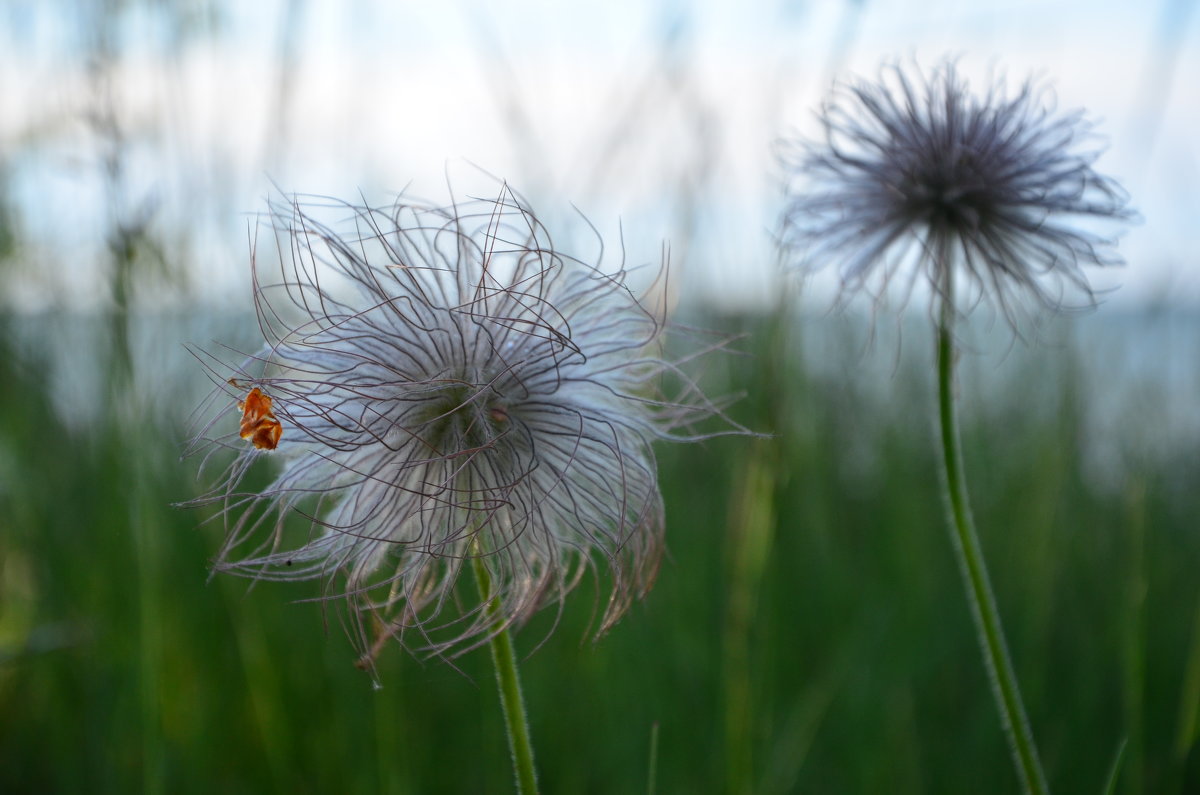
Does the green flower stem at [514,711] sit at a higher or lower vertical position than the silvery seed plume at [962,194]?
lower

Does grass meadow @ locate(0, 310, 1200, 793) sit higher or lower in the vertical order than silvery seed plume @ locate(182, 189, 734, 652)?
lower

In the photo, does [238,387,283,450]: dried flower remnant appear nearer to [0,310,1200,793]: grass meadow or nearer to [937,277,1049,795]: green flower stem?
[0,310,1200,793]: grass meadow

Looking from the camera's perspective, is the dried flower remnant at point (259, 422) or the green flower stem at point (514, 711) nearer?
the green flower stem at point (514, 711)

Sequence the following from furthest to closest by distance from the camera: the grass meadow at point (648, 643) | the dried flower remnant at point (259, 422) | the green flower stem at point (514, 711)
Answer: the grass meadow at point (648, 643)
the dried flower remnant at point (259, 422)
the green flower stem at point (514, 711)

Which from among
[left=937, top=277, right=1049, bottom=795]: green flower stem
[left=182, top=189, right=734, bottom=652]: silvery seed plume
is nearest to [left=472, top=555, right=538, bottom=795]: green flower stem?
[left=182, top=189, right=734, bottom=652]: silvery seed plume

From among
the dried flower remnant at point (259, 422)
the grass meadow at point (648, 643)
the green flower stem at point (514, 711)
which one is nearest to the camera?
the green flower stem at point (514, 711)

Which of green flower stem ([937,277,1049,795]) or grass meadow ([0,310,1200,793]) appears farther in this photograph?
grass meadow ([0,310,1200,793])

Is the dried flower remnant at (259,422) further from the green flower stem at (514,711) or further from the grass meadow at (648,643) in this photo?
the grass meadow at (648,643)

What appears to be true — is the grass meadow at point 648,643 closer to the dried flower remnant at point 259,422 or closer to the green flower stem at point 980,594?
the green flower stem at point 980,594

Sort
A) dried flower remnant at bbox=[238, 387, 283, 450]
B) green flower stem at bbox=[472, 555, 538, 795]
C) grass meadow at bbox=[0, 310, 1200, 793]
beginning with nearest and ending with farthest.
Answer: green flower stem at bbox=[472, 555, 538, 795] → dried flower remnant at bbox=[238, 387, 283, 450] → grass meadow at bbox=[0, 310, 1200, 793]

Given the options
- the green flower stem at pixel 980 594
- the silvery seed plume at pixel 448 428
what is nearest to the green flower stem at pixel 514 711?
the silvery seed plume at pixel 448 428
